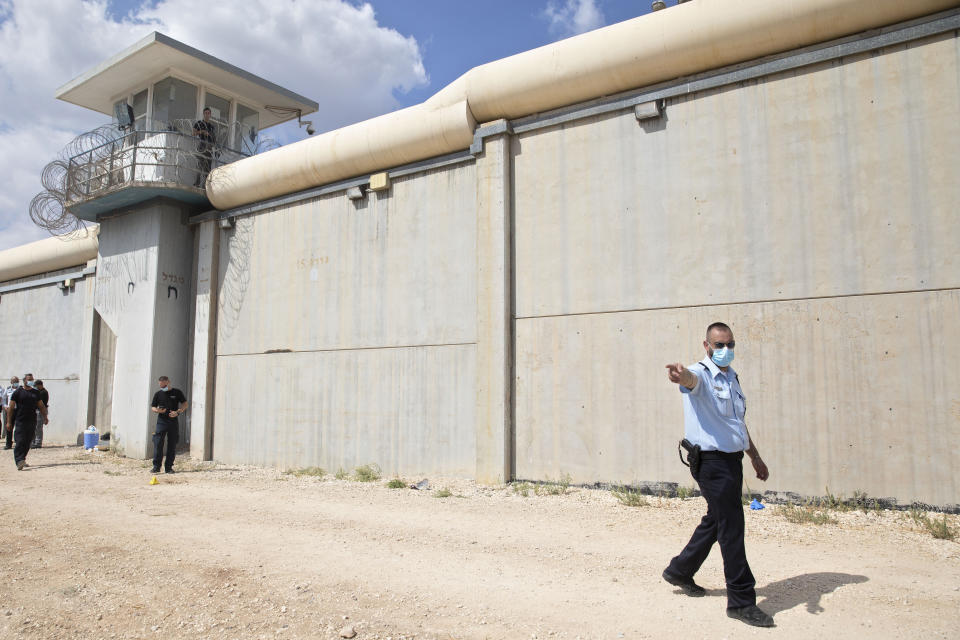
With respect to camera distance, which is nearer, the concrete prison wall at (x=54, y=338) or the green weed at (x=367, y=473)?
the green weed at (x=367, y=473)

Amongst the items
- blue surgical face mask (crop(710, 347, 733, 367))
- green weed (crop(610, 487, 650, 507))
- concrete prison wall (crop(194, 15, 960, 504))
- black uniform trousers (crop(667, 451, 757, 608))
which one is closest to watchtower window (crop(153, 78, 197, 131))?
concrete prison wall (crop(194, 15, 960, 504))

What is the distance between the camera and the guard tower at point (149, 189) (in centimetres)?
1253

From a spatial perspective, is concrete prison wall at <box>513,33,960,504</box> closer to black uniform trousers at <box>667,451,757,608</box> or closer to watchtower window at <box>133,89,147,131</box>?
black uniform trousers at <box>667,451,757,608</box>

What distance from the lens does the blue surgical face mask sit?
4012 millimetres

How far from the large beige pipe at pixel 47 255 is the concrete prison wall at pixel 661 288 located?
896 cm

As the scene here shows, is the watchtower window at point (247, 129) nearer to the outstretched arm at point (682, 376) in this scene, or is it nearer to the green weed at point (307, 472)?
the green weed at point (307, 472)

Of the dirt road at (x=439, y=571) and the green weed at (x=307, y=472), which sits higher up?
the dirt road at (x=439, y=571)

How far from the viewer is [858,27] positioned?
271 inches

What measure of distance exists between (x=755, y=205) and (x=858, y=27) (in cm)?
203

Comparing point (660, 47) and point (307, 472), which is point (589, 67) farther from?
point (307, 472)

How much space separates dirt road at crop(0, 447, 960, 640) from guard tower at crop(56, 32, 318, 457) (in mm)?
5413

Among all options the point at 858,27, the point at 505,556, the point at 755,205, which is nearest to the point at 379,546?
the point at 505,556

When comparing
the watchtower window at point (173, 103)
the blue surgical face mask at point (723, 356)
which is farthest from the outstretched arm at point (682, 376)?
the watchtower window at point (173, 103)

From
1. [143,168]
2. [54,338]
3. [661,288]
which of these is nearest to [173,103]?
[143,168]
